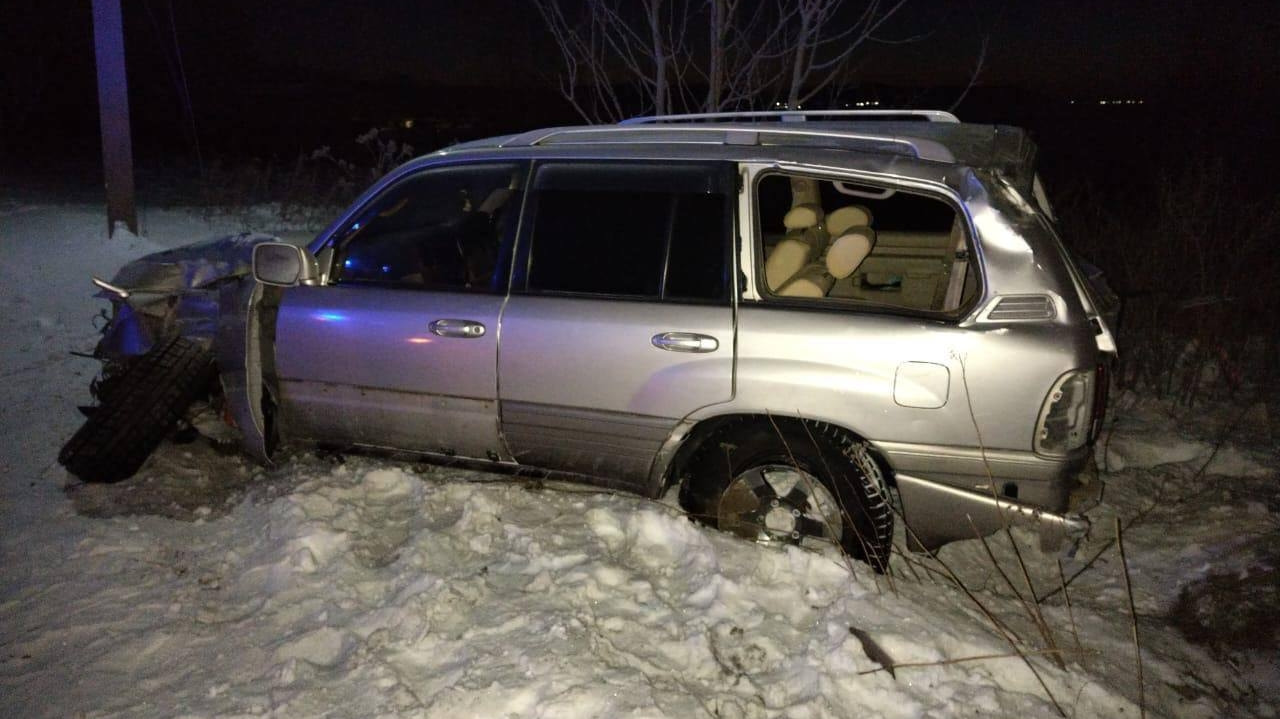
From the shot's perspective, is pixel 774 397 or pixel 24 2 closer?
pixel 774 397

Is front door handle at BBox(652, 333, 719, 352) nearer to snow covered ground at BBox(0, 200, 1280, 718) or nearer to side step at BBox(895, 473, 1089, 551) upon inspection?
snow covered ground at BBox(0, 200, 1280, 718)

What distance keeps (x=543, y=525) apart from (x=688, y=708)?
1.36 metres

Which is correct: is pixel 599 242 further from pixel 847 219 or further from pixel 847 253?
pixel 847 219

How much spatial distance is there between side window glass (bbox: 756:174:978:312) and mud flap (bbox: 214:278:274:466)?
2444 millimetres

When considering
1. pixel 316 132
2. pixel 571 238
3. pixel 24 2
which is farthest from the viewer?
pixel 316 132

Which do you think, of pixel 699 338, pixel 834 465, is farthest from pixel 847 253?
pixel 834 465

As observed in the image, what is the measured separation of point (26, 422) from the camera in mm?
5473

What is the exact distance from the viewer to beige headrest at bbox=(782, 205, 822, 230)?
4.60 meters

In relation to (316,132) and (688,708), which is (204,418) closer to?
(688,708)

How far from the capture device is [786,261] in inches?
164

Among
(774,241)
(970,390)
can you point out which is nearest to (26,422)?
(774,241)

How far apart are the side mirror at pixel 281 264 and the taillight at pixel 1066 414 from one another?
10.5ft

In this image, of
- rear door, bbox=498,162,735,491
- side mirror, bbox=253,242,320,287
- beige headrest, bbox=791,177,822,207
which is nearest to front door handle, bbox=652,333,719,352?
rear door, bbox=498,162,735,491

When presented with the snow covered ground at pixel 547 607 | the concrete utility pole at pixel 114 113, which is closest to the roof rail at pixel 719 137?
the snow covered ground at pixel 547 607
